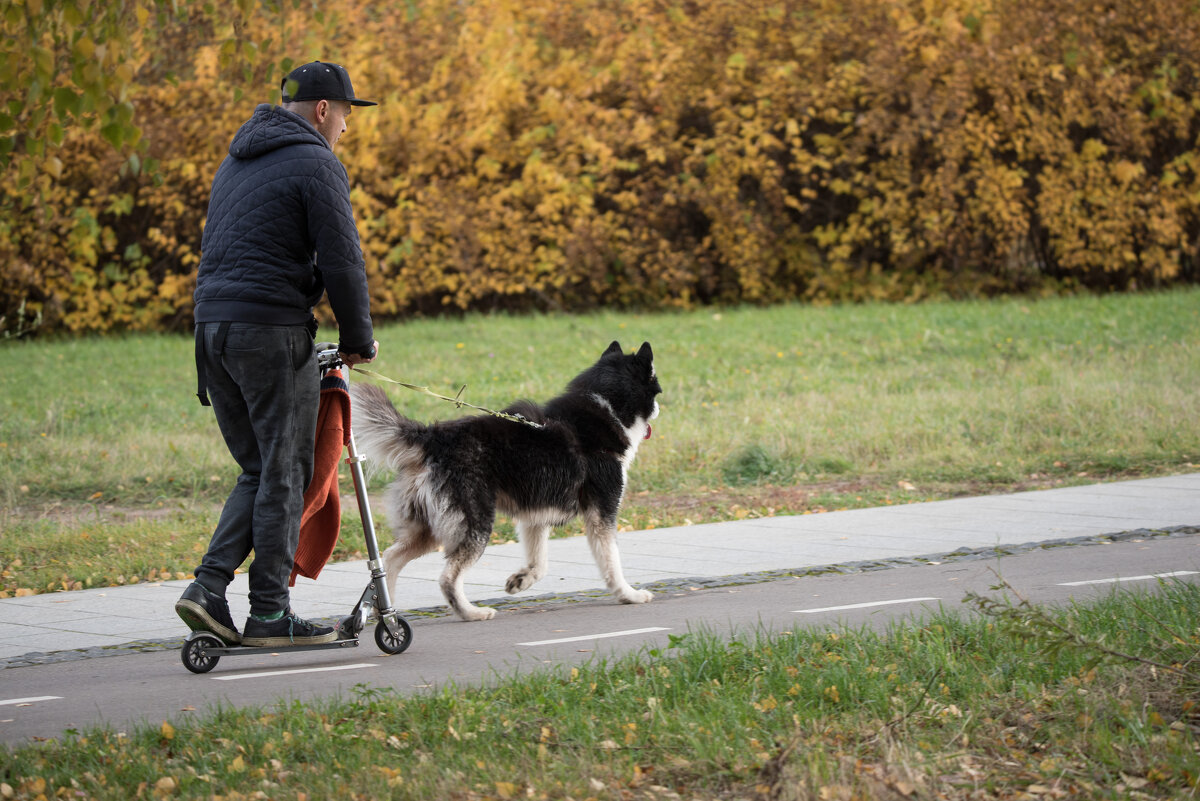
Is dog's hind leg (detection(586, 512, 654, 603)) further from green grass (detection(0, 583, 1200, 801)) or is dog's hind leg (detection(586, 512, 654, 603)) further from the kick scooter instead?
green grass (detection(0, 583, 1200, 801))

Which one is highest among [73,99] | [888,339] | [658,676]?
[73,99]

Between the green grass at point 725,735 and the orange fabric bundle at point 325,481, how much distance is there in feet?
2.96

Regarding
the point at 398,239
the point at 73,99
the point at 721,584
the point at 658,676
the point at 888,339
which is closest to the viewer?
the point at 73,99

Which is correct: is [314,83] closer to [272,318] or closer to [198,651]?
[272,318]

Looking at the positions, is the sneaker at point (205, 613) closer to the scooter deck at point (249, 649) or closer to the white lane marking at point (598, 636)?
the scooter deck at point (249, 649)

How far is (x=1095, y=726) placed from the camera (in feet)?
14.1

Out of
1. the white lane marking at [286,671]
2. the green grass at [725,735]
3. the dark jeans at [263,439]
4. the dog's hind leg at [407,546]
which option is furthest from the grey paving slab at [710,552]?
the green grass at [725,735]

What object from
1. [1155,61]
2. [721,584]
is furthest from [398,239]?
[721,584]

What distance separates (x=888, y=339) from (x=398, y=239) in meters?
8.45

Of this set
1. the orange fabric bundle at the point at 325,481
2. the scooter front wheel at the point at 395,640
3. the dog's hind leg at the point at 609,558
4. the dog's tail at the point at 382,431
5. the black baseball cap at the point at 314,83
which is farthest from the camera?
the dog's hind leg at the point at 609,558

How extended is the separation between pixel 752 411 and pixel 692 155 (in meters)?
10.0

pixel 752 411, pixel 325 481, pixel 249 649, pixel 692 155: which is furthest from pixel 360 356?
pixel 692 155

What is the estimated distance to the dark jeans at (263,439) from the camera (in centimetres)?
A: 513

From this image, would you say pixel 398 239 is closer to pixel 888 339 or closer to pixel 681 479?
pixel 888 339
